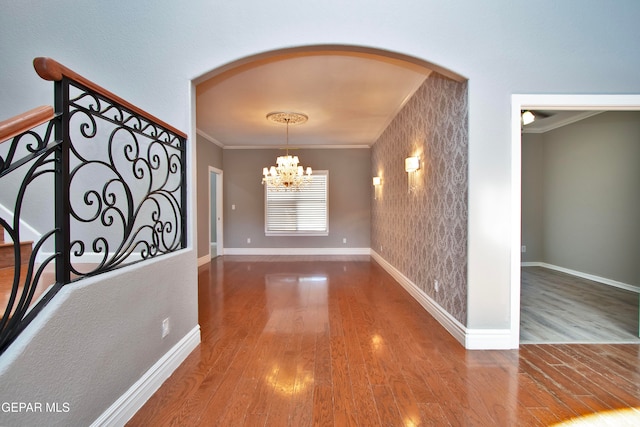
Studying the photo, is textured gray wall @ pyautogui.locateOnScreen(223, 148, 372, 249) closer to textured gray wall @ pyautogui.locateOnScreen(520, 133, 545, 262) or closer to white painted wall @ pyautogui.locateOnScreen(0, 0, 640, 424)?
textured gray wall @ pyautogui.locateOnScreen(520, 133, 545, 262)

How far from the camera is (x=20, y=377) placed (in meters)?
1.07

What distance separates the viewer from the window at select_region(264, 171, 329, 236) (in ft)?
25.2

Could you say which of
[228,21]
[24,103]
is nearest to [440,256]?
[228,21]

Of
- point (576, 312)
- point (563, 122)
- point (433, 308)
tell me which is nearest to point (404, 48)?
point (433, 308)

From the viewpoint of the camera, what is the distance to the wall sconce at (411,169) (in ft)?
12.4

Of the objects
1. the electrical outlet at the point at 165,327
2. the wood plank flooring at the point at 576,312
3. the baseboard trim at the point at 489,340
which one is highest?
the electrical outlet at the point at 165,327

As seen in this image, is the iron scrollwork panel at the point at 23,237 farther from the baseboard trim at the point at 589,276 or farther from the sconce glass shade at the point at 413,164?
the baseboard trim at the point at 589,276

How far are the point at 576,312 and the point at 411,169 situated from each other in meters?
2.45

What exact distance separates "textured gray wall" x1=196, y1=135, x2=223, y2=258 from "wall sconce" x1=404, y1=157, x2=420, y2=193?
4.17 metres

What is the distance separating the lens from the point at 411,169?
3908 millimetres

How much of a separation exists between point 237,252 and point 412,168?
17.3 feet

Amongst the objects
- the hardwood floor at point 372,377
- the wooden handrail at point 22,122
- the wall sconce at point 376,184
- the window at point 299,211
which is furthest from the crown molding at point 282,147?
the wooden handrail at point 22,122

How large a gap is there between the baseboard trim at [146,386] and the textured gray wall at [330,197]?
5285 mm

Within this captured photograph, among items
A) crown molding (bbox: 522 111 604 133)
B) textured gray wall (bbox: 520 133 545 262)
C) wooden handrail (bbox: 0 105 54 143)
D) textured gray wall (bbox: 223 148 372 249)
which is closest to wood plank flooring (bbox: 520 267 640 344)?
textured gray wall (bbox: 520 133 545 262)
